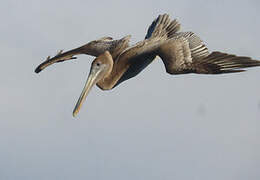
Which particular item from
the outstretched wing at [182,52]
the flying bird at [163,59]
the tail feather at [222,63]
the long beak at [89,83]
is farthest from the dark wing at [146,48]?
the tail feather at [222,63]

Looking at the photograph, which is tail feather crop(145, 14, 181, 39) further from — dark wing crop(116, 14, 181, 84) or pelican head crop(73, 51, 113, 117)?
pelican head crop(73, 51, 113, 117)

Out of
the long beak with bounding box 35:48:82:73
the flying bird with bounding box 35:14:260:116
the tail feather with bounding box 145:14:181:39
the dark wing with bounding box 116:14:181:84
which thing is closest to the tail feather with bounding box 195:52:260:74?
the flying bird with bounding box 35:14:260:116

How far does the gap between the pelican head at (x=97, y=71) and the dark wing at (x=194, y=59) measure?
4.29 ft

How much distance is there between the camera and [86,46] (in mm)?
22047

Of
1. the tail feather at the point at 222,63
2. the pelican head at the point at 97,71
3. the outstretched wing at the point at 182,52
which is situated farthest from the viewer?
the pelican head at the point at 97,71

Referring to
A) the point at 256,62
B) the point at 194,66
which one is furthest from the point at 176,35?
the point at 256,62

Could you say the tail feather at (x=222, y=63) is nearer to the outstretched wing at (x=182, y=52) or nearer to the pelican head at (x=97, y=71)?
the outstretched wing at (x=182, y=52)

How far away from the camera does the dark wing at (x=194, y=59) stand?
17750mm

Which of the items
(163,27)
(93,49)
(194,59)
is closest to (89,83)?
(194,59)

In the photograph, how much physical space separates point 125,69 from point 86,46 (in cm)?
271

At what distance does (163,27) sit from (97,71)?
333 centimetres

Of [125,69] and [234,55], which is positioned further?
[125,69]

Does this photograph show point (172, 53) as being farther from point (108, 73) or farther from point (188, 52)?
point (108, 73)

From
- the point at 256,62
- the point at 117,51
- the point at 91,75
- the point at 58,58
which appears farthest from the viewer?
the point at 58,58
